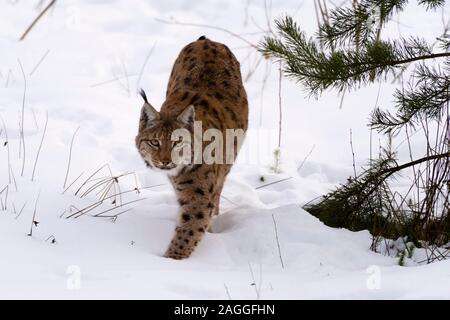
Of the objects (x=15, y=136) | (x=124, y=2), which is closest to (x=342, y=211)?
(x=15, y=136)

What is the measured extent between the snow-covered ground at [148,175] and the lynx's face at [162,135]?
1.51ft

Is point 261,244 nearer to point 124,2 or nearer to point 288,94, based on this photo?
point 288,94

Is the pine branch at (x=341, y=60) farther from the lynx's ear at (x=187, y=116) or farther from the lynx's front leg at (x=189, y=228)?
the lynx's front leg at (x=189, y=228)

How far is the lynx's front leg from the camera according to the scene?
4367 mm

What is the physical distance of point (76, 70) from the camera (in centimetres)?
819

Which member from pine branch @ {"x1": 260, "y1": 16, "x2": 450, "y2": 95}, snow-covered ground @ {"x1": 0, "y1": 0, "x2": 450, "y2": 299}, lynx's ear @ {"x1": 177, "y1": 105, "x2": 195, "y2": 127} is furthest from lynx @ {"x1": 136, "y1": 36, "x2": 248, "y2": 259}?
pine branch @ {"x1": 260, "y1": 16, "x2": 450, "y2": 95}

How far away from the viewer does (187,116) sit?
4555 mm

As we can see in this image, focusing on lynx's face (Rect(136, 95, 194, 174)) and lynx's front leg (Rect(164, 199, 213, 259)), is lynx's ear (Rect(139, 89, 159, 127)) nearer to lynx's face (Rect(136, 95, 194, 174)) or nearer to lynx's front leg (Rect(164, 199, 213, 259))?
lynx's face (Rect(136, 95, 194, 174))

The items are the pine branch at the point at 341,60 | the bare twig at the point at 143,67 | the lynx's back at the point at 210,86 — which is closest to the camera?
the pine branch at the point at 341,60

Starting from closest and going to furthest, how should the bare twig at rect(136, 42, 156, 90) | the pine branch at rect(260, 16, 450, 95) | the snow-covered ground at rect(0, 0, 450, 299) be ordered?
the snow-covered ground at rect(0, 0, 450, 299)
the pine branch at rect(260, 16, 450, 95)
the bare twig at rect(136, 42, 156, 90)

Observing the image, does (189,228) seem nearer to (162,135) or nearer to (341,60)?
(162,135)

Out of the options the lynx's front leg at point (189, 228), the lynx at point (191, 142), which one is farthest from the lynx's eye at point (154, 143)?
the lynx's front leg at point (189, 228)

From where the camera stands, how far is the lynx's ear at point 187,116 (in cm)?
452

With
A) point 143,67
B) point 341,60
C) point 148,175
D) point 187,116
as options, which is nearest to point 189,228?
point 187,116
